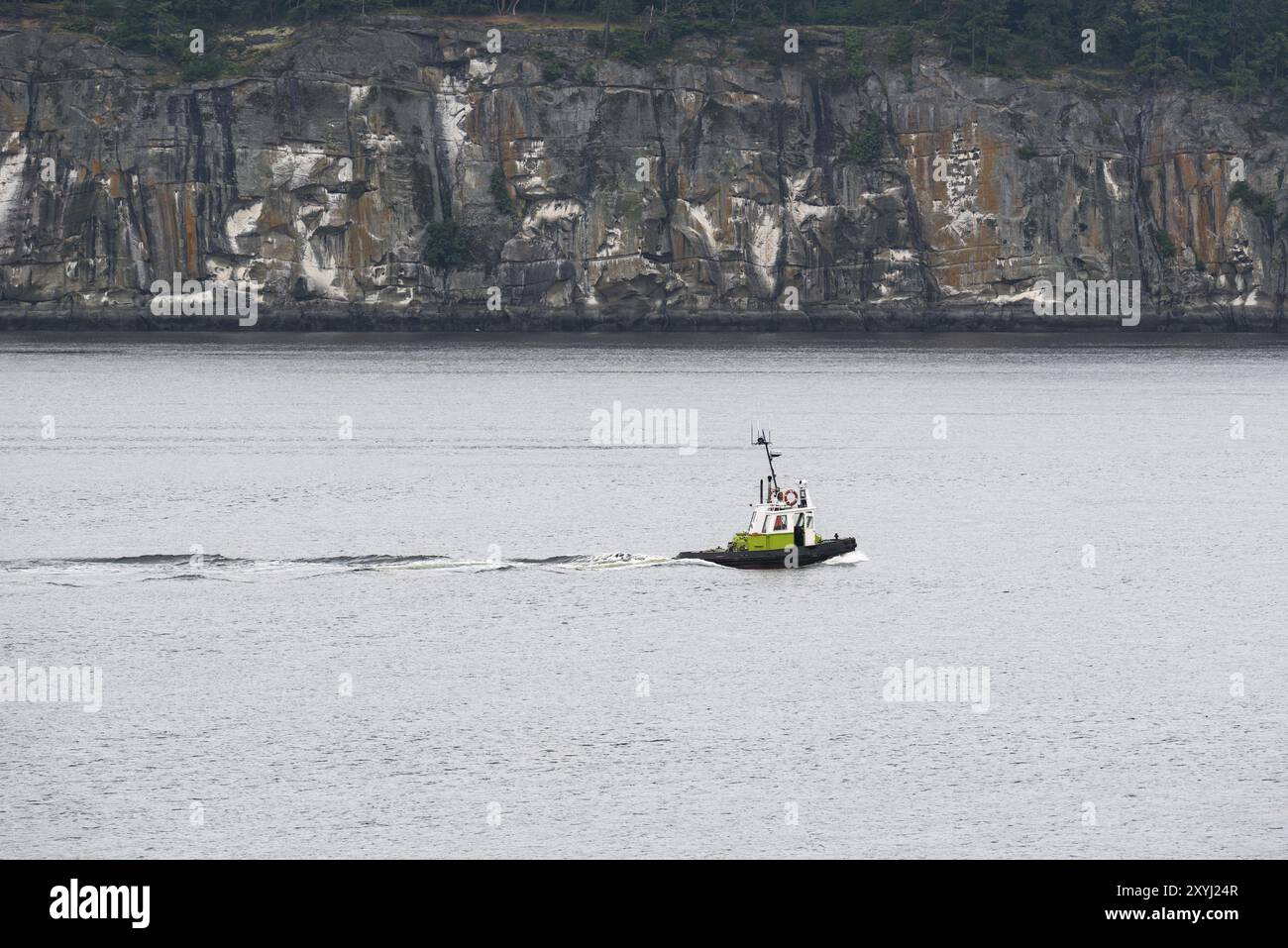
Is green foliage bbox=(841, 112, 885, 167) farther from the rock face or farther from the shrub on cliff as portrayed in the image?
the shrub on cliff

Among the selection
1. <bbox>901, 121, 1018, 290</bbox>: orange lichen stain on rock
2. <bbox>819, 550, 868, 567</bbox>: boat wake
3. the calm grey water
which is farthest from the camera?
<bbox>901, 121, 1018, 290</bbox>: orange lichen stain on rock

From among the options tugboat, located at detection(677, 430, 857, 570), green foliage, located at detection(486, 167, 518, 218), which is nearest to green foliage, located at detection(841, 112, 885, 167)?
green foliage, located at detection(486, 167, 518, 218)

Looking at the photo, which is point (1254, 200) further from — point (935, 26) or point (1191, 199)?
point (935, 26)

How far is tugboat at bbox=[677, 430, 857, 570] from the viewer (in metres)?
58.0

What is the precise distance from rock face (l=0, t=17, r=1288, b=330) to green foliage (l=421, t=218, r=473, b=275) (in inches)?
40.7

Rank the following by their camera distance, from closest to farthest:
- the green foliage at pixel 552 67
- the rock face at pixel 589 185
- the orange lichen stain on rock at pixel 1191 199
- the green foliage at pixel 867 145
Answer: the rock face at pixel 589 185, the green foliage at pixel 552 67, the green foliage at pixel 867 145, the orange lichen stain on rock at pixel 1191 199

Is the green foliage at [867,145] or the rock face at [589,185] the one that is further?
the green foliage at [867,145]

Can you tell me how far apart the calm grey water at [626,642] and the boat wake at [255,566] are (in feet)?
0.62

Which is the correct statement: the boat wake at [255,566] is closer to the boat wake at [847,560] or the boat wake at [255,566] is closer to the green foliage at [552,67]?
the boat wake at [847,560]

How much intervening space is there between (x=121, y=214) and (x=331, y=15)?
1023 inches

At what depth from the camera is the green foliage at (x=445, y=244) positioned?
163250mm

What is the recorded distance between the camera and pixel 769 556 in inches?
2276

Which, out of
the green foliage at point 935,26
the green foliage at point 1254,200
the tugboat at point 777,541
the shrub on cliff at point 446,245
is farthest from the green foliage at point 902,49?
the tugboat at point 777,541
